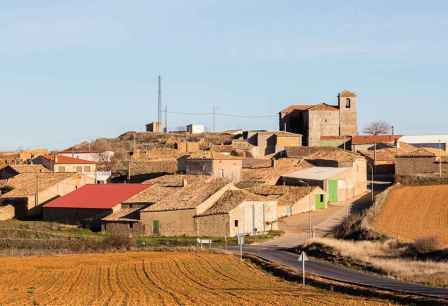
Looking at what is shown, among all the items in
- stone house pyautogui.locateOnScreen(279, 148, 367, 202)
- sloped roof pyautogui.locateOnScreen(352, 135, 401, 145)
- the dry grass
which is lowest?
the dry grass

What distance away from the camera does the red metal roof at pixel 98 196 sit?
63.8m

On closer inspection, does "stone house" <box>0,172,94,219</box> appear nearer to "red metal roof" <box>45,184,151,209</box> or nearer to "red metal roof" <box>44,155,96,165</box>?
"red metal roof" <box>45,184,151,209</box>

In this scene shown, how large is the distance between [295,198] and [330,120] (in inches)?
1494

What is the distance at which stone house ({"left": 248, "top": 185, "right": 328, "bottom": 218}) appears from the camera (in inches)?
2486

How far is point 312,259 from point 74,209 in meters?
25.5

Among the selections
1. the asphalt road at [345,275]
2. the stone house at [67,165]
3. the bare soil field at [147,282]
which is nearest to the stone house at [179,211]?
the asphalt road at [345,275]

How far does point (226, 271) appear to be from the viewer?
1512 inches

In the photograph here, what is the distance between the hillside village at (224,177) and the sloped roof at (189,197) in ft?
0.25

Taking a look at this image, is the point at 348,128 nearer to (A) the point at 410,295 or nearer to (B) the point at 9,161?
(B) the point at 9,161

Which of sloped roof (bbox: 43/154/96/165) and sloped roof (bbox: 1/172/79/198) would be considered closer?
sloped roof (bbox: 1/172/79/198)

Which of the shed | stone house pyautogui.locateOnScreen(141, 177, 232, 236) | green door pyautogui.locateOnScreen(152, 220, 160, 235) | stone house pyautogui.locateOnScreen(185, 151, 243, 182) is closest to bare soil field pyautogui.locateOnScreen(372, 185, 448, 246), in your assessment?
the shed

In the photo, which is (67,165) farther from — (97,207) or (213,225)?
(213,225)

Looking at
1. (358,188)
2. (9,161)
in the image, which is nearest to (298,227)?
(358,188)

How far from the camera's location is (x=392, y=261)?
4091cm
